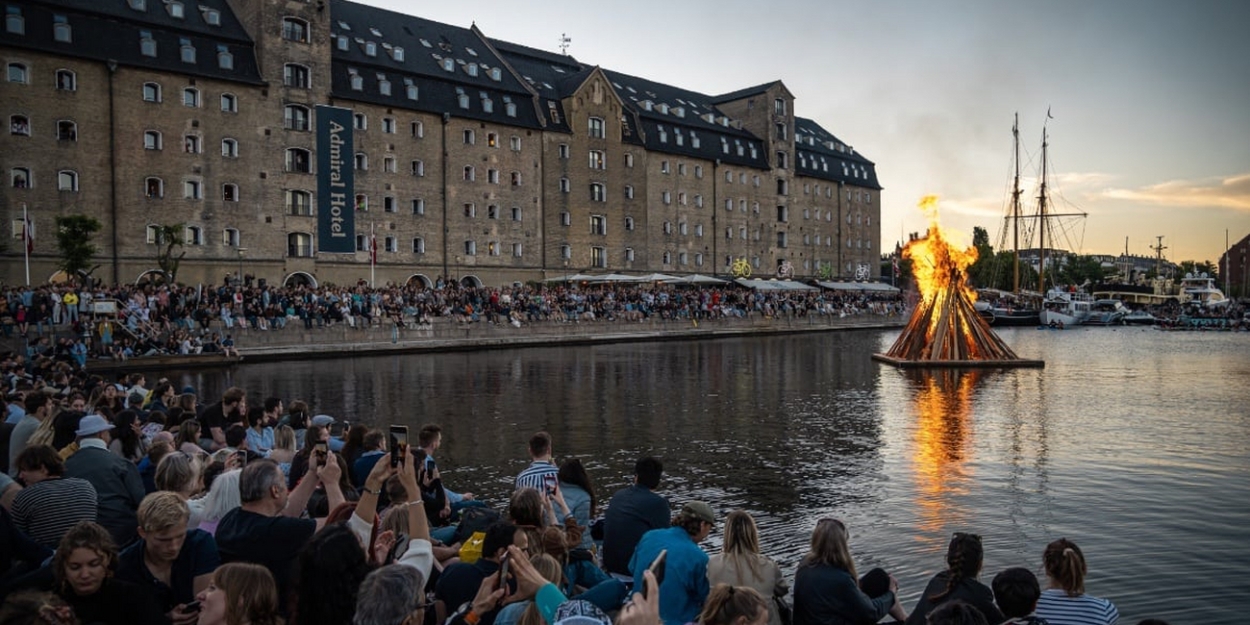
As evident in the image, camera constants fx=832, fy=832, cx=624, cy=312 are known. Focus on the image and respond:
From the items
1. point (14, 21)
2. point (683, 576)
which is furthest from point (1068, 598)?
point (14, 21)

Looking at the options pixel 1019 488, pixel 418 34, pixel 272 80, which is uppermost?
pixel 418 34

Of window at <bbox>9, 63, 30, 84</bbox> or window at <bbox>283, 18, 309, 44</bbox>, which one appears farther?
window at <bbox>283, 18, 309, 44</bbox>

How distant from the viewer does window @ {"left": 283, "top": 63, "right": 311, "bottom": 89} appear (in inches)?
2247

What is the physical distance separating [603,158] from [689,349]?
32.4 m

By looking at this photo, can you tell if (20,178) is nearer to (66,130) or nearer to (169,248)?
(66,130)

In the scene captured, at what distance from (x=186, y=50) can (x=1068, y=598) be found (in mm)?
59512

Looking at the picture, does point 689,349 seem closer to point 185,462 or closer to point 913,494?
Answer: point 913,494

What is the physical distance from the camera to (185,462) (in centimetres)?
756

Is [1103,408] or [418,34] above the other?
[418,34]

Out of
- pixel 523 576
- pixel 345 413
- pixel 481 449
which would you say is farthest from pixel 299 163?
pixel 523 576

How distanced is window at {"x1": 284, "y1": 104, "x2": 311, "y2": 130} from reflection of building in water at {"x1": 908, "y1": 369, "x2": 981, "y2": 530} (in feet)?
147

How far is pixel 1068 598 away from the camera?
630cm

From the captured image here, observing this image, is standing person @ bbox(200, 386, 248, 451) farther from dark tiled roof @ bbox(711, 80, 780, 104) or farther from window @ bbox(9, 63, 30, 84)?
dark tiled roof @ bbox(711, 80, 780, 104)

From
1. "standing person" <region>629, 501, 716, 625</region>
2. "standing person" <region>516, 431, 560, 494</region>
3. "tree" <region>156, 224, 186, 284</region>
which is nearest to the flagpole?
"tree" <region>156, 224, 186, 284</region>
